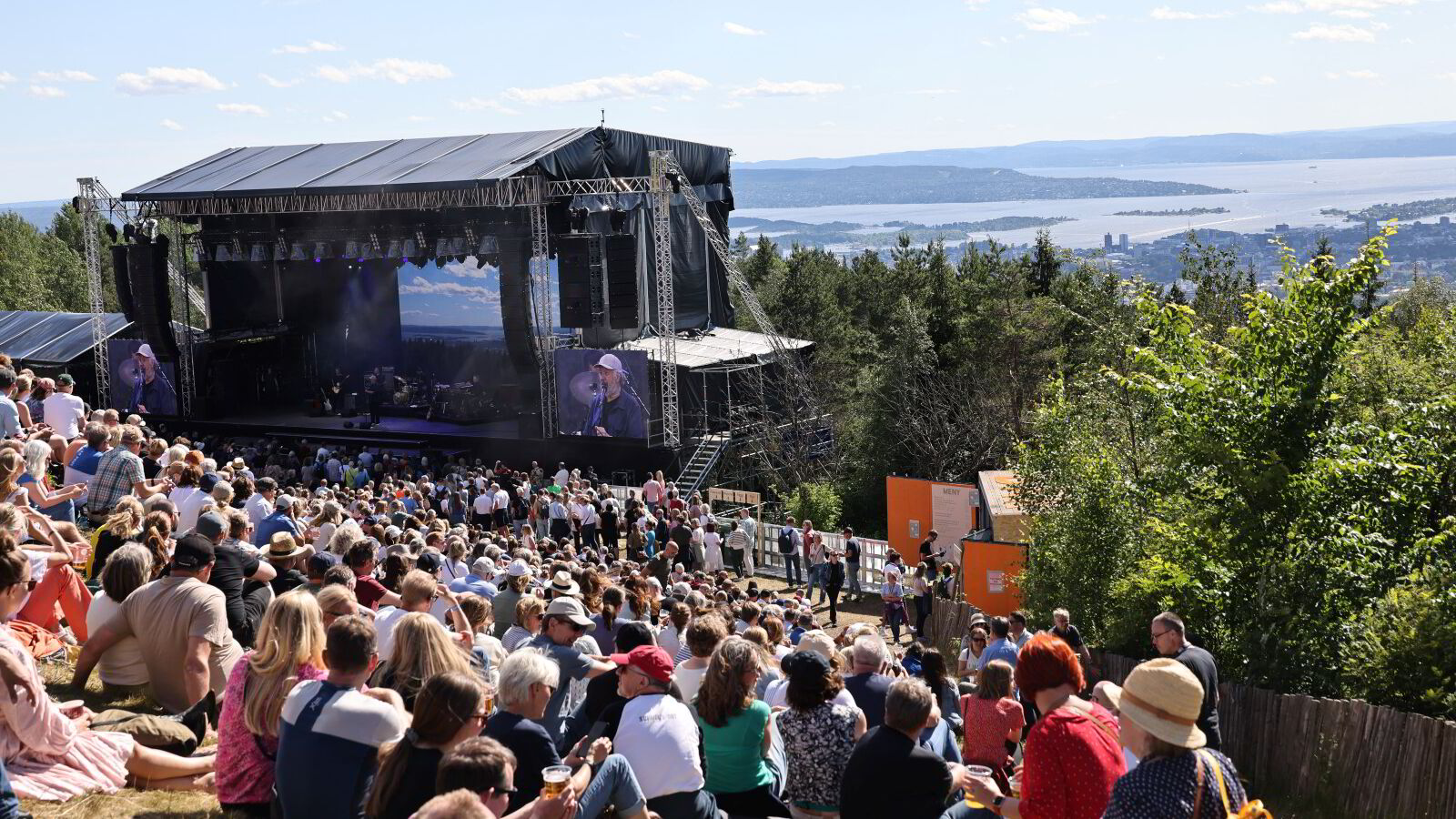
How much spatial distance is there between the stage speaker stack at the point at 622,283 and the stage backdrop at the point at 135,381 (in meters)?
11.8

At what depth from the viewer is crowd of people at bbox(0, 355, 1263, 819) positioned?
3.78 metres

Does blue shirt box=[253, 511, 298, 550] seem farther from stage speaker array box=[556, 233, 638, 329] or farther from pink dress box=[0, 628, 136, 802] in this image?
stage speaker array box=[556, 233, 638, 329]

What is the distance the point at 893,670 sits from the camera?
6.70 metres

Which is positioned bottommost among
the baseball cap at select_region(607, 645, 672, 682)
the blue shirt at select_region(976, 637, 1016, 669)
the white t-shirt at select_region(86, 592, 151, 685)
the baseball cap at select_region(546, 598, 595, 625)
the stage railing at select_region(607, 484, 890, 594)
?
the stage railing at select_region(607, 484, 890, 594)

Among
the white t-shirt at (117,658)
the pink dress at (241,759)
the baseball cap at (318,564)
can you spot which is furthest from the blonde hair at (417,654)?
the baseball cap at (318,564)

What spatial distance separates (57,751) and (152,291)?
26.8 m

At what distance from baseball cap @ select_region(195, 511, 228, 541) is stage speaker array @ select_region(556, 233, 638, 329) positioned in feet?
61.8

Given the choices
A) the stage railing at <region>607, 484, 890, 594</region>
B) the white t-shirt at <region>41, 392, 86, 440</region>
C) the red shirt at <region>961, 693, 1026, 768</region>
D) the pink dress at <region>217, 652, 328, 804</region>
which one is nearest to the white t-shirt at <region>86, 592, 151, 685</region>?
the pink dress at <region>217, 652, 328, 804</region>

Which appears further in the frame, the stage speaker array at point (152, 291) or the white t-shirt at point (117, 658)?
the stage speaker array at point (152, 291)

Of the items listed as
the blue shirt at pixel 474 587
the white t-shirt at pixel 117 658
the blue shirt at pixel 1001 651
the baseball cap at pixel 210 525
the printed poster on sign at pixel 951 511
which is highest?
the baseball cap at pixel 210 525

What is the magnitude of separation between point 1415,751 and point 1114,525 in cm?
529

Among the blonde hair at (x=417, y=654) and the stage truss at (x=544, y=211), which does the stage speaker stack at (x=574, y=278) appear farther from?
the blonde hair at (x=417, y=654)

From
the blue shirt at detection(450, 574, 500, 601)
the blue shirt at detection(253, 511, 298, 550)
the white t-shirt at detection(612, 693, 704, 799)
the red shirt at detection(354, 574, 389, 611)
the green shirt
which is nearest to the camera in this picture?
the white t-shirt at detection(612, 693, 704, 799)

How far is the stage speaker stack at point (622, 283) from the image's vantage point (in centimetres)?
2586
